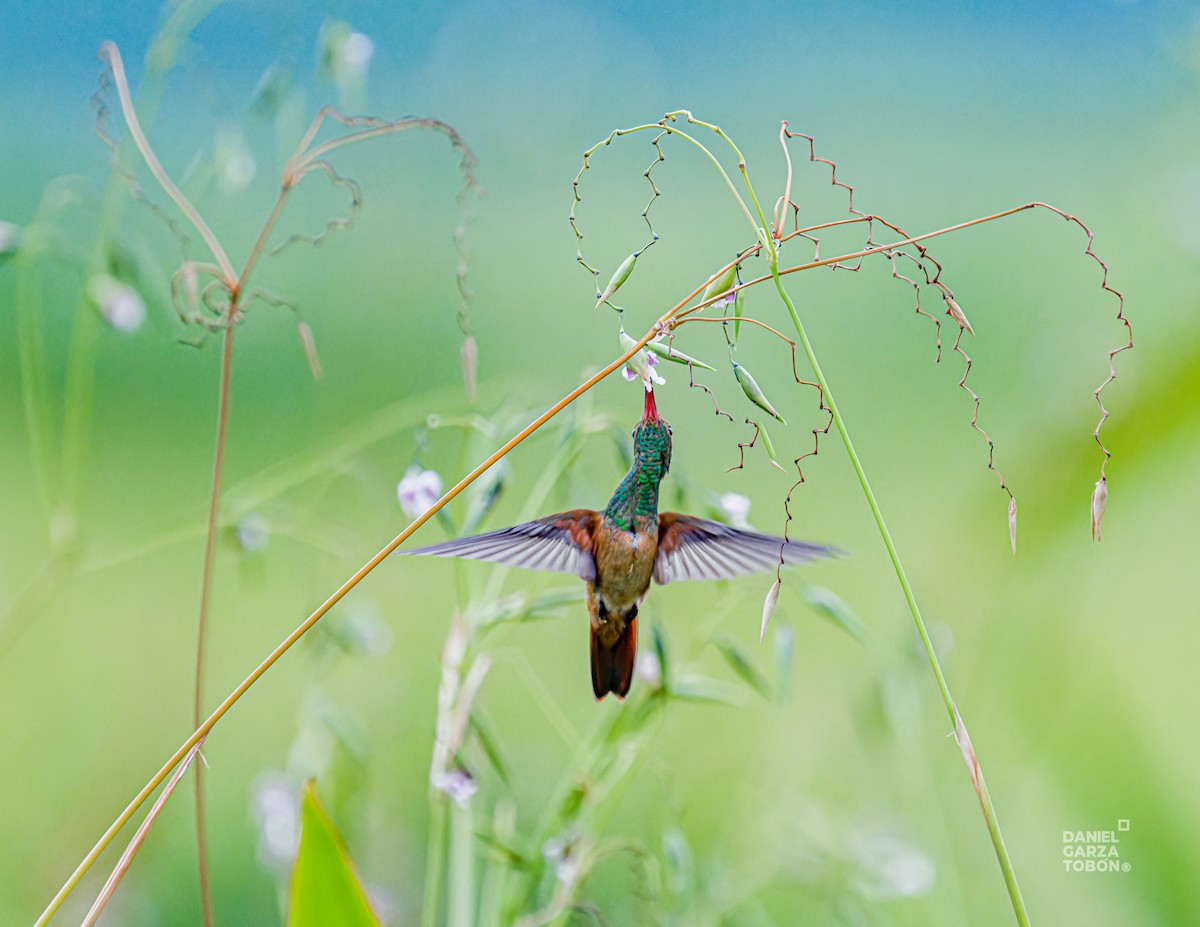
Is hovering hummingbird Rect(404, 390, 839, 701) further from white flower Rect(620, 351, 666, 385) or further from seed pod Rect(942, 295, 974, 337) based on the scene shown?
seed pod Rect(942, 295, 974, 337)

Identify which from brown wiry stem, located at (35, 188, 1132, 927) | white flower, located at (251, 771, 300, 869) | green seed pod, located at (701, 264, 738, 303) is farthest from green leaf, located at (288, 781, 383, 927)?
white flower, located at (251, 771, 300, 869)

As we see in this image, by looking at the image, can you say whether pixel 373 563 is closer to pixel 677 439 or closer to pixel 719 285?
pixel 719 285

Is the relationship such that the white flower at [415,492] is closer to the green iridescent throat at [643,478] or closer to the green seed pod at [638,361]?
the green iridescent throat at [643,478]

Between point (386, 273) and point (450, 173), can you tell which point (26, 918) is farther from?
point (450, 173)

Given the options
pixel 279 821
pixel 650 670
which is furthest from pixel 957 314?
pixel 279 821

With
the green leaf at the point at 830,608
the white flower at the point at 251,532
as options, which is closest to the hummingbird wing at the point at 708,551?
the green leaf at the point at 830,608
